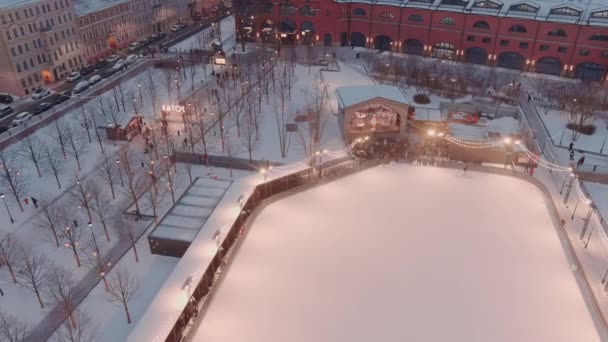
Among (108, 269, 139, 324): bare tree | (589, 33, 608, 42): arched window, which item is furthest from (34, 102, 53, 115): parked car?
(589, 33, 608, 42): arched window

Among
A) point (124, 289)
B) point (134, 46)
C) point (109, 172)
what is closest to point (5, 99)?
point (134, 46)

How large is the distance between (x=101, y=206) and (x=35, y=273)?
8.13 m

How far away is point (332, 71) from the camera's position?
231 feet

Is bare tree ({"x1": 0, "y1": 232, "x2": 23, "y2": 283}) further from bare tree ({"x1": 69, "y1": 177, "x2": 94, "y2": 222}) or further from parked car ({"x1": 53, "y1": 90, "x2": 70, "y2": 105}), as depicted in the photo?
parked car ({"x1": 53, "y1": 90, "x2": 70, "y2": 105})

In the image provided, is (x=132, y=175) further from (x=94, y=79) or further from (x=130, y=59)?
(x=130, y=59)

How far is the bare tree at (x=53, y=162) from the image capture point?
44034 millimetres

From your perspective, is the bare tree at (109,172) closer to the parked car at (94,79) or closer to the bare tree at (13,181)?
the bare tree at (13,181)

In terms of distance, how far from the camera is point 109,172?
1660 inches

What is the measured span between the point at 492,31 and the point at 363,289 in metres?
55.3

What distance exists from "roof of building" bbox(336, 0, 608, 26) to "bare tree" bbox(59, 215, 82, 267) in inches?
2342

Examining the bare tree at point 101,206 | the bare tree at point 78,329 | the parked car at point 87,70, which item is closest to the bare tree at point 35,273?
the bare tree at point 78,329

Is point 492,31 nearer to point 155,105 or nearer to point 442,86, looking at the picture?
point 442,86

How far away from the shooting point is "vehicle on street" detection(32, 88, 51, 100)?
209ft

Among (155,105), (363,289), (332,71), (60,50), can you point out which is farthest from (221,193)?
(60,50)
